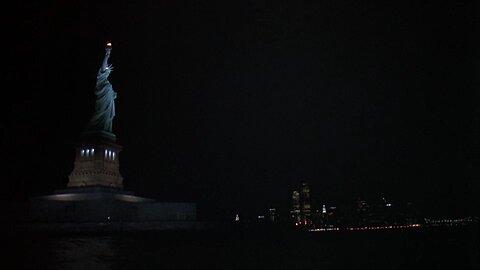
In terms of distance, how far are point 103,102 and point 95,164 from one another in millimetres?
9589

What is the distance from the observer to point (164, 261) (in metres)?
24.5

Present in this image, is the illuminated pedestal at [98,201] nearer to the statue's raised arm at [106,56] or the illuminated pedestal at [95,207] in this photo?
the illuminated pedestal at [95,207]

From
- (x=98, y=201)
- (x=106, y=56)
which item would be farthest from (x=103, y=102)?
(x=98, y=201)

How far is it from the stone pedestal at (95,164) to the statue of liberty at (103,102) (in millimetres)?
1566

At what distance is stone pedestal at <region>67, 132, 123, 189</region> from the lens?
58.3 metres

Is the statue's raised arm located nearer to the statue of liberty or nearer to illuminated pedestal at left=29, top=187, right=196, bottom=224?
the statue of liberty

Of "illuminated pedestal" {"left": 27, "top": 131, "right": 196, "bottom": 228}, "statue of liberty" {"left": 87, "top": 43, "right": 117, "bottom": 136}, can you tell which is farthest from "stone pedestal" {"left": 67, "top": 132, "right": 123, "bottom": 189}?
"statue of liberty" {"left": 87, "top": 43, "right": 117, "bottom": 136}

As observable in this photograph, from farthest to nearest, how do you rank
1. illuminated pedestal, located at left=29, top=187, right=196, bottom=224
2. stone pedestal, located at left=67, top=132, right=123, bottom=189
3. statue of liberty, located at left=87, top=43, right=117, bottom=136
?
statue of liberty, located at left=87, top=43, right=117, bottom=136 < stone pedestal, located at left=67, top=132, right=123, bottom=189 < illuminated pedestal, located at left=29, top=187, right=196, bottom=224

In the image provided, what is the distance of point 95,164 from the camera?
5897cm

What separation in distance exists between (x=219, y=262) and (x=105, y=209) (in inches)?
1168

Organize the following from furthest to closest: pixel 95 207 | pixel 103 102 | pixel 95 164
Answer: pixel 103 102
pixel 95 164
pixel 95 207

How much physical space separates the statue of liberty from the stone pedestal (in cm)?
157

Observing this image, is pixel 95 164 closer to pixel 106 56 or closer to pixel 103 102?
pixel 103 102

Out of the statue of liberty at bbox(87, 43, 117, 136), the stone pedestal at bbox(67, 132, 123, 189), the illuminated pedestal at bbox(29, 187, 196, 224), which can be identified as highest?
the statue of liberty at bbox(87, 43, 117, 136)
